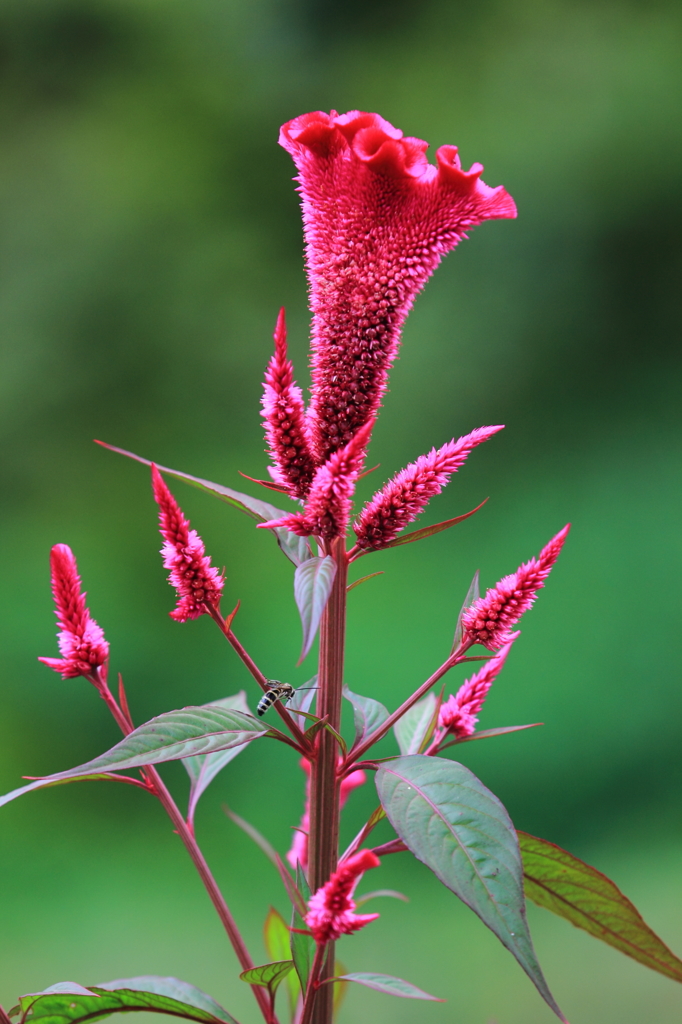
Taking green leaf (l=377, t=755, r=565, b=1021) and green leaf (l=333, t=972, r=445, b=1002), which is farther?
green leaf (l=333, t=972, r=445, b=1002)

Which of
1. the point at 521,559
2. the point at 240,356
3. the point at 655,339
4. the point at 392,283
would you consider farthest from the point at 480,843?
the point at 655,339

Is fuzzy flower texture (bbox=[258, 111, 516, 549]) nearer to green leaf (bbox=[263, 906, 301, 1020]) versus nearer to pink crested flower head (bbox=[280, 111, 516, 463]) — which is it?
pink crested flower head (bbox=[280, 111, 516, 463])

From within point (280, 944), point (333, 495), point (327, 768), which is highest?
point (333, 495)

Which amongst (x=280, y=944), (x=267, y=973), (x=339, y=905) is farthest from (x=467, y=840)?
(x=280, y=944)

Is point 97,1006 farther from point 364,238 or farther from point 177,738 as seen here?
point 364,238

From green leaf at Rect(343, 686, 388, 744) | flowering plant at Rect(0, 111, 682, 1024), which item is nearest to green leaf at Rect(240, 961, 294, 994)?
flowering plant at Rect(0, 111, 682, 1024)

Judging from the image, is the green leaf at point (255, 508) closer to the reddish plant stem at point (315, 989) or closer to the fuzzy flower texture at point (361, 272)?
the fuzzy flower texture at point (361, 272)
